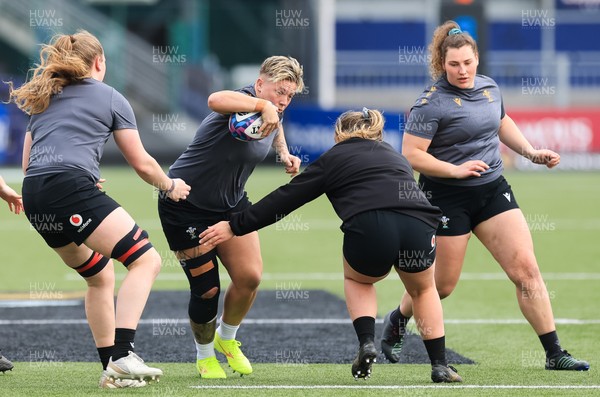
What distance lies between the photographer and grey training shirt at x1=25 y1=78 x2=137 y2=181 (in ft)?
21.9

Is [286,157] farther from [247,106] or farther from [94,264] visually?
[94,264]

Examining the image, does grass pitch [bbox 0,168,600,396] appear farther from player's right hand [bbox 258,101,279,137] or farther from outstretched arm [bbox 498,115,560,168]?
player's right hand [bbox 258,101,279,137]

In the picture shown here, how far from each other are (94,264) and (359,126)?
5.66 feet

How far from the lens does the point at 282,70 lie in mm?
7098

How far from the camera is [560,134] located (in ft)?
96.3

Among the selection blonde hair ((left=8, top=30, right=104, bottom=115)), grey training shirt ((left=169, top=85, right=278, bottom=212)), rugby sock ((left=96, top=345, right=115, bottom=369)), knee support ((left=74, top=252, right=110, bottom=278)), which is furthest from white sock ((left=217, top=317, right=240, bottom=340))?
blonde hair ((left=8, top=30, right=104, bottom=115))

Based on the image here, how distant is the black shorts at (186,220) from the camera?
738cm

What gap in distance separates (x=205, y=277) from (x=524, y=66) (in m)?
28.5

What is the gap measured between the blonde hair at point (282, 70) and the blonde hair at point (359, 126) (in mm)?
370

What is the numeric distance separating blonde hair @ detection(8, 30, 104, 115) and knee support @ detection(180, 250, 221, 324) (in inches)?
53.2

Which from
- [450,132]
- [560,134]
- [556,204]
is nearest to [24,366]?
[450,132]

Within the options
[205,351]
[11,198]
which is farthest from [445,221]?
[11,198]

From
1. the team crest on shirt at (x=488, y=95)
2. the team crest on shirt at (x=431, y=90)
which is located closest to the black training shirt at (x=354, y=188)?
the team crest on shirt at (x=431, y=90)

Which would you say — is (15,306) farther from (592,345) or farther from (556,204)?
(556,204)
